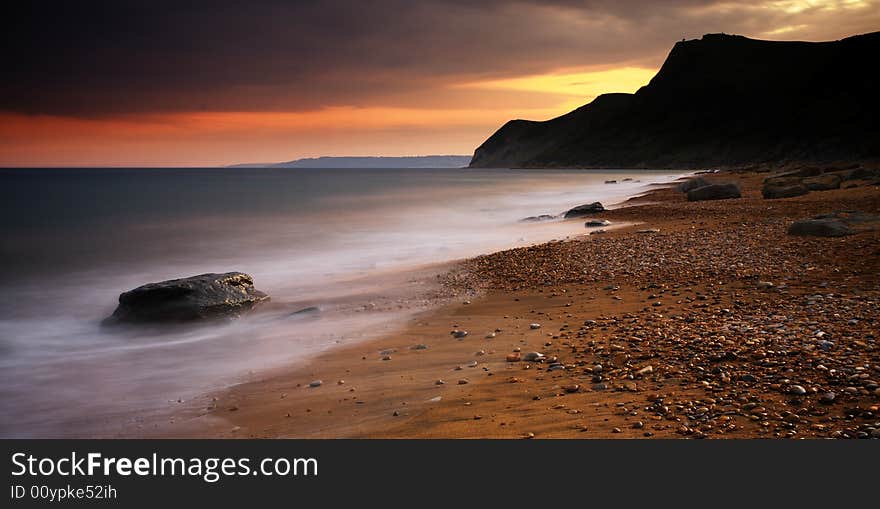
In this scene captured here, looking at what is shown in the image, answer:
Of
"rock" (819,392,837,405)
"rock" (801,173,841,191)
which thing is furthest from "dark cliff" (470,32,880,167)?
"rock" (819,392,837,405)

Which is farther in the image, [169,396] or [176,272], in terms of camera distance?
[176,272]

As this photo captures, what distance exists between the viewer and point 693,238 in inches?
584

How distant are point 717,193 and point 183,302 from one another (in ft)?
79.7

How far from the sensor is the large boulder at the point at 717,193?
26.9m

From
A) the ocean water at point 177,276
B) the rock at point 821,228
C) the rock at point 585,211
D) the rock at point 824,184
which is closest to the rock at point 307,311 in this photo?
the ocean water at point 177,276

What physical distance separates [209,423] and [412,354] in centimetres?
263

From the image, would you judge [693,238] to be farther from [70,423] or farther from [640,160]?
[640,160]

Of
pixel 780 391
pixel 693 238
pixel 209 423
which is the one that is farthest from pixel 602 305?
pixel 693 238

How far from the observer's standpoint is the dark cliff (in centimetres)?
13438

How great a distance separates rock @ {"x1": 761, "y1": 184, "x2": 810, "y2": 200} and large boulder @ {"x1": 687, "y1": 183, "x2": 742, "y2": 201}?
1.91m

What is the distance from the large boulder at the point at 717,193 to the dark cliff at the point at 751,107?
106 meters

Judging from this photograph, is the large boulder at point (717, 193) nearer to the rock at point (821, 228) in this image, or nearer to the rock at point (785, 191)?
the rock at point (785, 191)

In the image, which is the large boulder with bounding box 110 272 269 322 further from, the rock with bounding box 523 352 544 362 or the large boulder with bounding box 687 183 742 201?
the large boulder with bounding box 687 183 742 201

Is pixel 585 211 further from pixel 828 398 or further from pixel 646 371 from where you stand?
pixel 828 398
